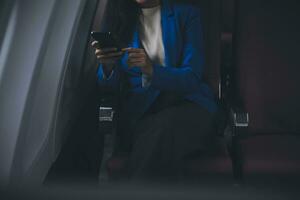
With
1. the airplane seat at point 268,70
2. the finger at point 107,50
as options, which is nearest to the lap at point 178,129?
the airplane seat at point 268,70

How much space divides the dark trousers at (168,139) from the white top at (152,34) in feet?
0.60

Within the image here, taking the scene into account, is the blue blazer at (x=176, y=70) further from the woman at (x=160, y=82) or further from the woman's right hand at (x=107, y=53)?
the woman's right hand at (x=107, y=53)

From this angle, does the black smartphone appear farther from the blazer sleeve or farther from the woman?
the blazer sleeve

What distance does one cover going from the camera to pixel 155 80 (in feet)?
4.55

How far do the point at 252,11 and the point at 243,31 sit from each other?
0.31ft

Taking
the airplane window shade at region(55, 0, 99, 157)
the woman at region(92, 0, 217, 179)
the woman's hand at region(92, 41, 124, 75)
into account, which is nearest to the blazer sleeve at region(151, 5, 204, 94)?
the woman at region(92, 0, 217, 179)

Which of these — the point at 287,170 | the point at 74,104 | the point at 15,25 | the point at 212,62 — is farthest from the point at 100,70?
the point at 15,25

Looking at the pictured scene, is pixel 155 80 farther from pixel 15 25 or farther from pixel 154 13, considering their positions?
pixel 15 25

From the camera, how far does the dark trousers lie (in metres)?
1.29

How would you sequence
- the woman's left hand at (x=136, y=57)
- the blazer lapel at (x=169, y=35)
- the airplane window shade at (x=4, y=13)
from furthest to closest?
the blazer lapel at (x=169, y=35) < the woman's left hand at (x=136, y=57) < the airplane window shade at (x=4, y=13)

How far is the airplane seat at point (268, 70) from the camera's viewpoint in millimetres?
1584

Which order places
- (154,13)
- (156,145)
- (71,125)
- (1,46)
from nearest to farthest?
1. (1,46)
2. (156,145)
3. (71,125)
4. (154,13)

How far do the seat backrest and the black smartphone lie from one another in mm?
580

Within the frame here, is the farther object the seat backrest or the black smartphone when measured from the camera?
the seat backrest
